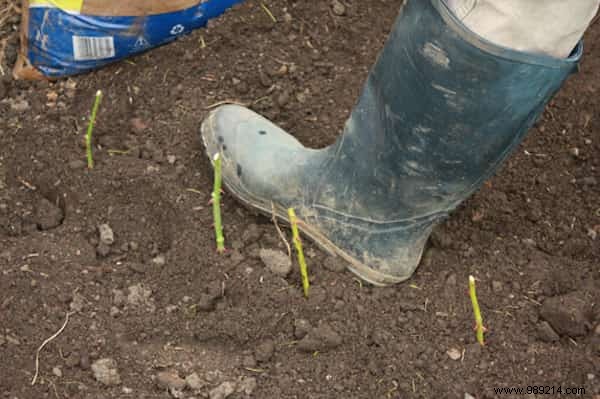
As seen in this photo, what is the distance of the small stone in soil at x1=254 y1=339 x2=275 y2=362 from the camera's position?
1552 mm

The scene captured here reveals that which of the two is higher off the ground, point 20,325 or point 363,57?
point 363,57

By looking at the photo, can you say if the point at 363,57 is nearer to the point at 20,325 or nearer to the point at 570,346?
the point at 570,346

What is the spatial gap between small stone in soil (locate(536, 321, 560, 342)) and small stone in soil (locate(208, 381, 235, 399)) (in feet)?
2.05

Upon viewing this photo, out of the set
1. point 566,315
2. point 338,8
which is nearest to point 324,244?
point 566,315

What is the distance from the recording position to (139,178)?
1844 mm

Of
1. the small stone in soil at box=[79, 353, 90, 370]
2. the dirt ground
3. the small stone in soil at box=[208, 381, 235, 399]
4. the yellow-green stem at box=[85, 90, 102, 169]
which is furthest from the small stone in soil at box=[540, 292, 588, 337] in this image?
the yellow-green stem at box=[85, 90, 102, 169]

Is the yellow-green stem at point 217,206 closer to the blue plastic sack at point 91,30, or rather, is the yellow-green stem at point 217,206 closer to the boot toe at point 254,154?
the boot toe at point 254,154

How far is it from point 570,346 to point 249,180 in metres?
0.76

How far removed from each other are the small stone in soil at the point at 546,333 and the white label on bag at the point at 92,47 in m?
1.24

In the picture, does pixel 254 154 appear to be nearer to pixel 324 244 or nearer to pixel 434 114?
pixel 324 244

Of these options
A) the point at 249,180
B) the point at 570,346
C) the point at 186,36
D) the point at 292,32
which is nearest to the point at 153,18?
the point at 186,36

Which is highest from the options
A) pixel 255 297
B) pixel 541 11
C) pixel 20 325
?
pixel 541 11

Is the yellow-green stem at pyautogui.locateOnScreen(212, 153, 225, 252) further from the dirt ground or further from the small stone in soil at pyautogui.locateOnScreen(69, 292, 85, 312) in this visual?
the small stone in soil at pyautogui.locateOnScreen(69, 292, 85, 312)

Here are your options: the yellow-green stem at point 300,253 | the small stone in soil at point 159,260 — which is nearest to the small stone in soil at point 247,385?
the yellow-green stem at point 300,253
